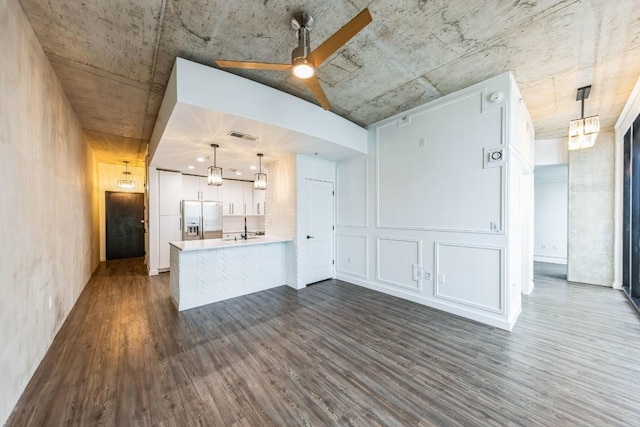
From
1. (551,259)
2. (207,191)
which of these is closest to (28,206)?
(207,191)

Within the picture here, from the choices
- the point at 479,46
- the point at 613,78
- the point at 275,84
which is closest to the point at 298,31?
the point at 275,84

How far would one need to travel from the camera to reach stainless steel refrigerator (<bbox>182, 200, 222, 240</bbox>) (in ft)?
20.6

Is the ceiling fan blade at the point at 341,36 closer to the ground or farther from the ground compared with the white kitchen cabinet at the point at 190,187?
farther from the ground

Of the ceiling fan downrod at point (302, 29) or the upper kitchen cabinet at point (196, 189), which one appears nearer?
the ceiling fan downrod at point (302, 29)

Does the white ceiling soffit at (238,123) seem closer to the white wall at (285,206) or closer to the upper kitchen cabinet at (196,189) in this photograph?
the white wall at (285,206)

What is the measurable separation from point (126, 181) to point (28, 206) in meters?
6.58

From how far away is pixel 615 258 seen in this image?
4.54 meters

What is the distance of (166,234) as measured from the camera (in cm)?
595

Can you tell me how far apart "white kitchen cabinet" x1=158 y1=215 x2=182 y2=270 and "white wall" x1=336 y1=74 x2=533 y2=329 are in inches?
184

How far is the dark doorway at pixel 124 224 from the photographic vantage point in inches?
296

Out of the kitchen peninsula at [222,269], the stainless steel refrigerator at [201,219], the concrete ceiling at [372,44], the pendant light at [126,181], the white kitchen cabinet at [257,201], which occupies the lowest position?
the kitchen peninsula at [222,269]

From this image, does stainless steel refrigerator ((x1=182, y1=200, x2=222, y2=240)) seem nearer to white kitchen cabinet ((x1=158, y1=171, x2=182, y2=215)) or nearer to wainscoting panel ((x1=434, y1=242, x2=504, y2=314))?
white kitchen cabinet ((x1=158, y1=171, x2=182, y2=215))

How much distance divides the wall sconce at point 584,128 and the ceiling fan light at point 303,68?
150 inches

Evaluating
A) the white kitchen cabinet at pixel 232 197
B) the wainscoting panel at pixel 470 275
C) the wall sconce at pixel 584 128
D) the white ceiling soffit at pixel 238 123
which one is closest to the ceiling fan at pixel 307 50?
the white ceiling soffit at pixel 238 123
